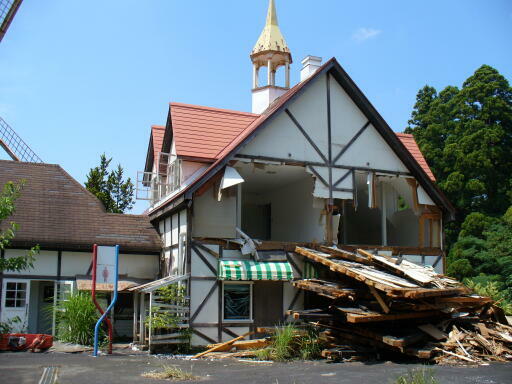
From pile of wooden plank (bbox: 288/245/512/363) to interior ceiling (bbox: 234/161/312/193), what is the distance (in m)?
4.37

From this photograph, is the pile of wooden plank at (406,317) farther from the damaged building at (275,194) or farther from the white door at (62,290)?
the white door at (62,290)

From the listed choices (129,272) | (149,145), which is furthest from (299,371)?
(149,145)

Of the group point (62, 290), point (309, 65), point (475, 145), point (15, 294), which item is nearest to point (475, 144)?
point (475, 145)

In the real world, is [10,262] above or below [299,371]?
above

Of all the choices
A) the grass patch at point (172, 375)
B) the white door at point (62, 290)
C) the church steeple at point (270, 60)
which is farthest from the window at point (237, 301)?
the church steeple at point (270, 60)

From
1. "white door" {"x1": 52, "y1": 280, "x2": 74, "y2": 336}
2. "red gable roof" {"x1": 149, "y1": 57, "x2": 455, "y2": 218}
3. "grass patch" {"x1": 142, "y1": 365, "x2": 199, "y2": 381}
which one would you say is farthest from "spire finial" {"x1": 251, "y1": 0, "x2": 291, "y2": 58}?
"grass patch" {"x1": 142, "y1": 365, "x2": 199, "y2": 381}

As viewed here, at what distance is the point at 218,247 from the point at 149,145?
831 cm

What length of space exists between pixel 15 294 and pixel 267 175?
874 cm

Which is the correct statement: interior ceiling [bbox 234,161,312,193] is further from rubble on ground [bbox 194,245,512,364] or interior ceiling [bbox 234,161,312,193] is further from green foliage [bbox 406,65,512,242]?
green foliage [bbox 406,65,512,242]

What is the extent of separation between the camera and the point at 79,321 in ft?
58.2

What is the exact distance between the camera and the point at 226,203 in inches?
723

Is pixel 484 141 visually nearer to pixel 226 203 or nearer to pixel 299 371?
pixel 226 203

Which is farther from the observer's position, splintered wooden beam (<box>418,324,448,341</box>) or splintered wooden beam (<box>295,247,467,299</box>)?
splintered wooden beam (<box>418,324,448,341</box>)

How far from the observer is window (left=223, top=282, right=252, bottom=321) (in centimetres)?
1780
